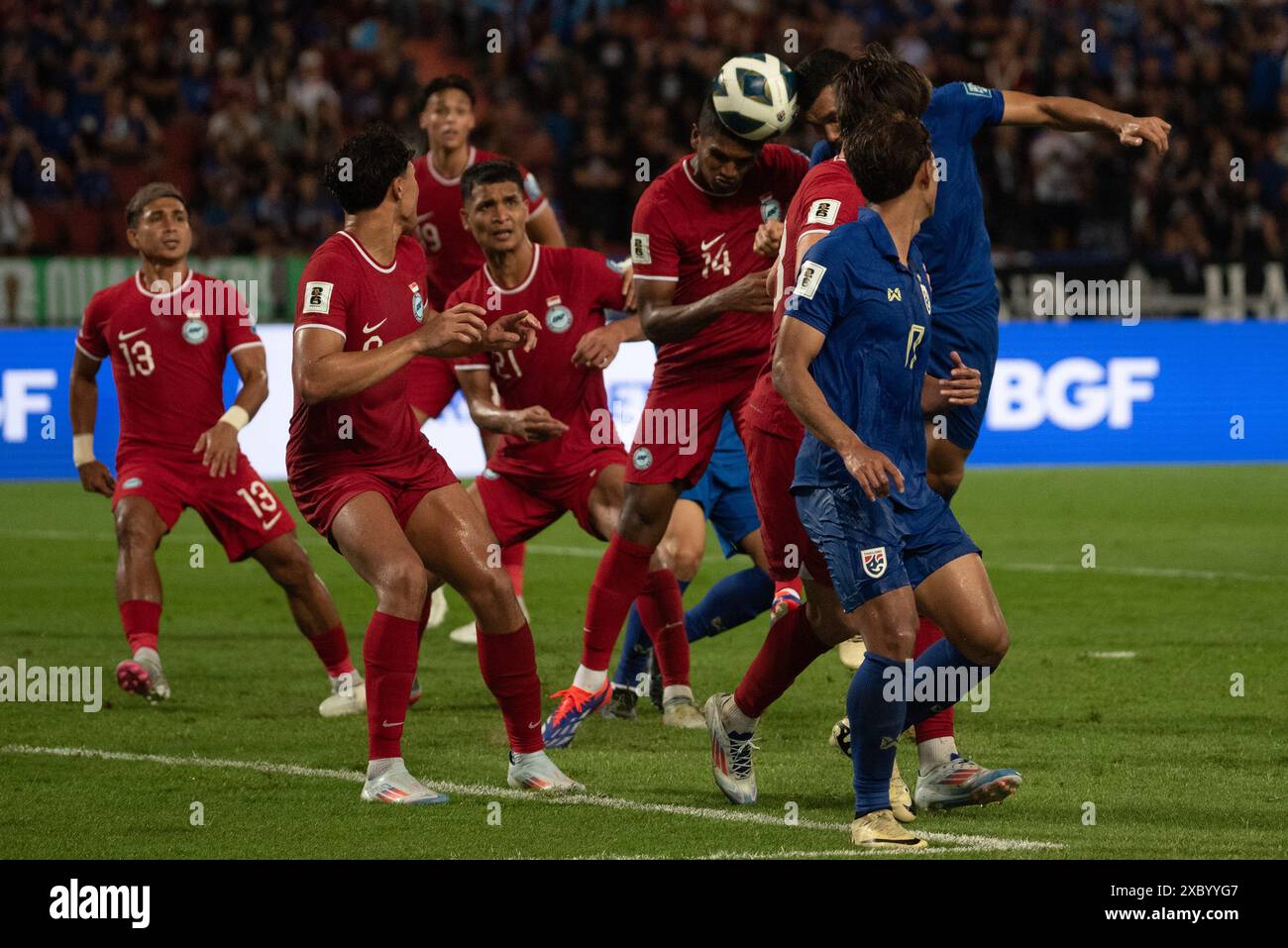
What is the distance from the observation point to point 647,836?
595cm

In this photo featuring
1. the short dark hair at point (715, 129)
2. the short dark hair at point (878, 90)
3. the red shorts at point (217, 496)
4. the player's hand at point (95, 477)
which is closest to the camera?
the short dark hair at point (878, 90)

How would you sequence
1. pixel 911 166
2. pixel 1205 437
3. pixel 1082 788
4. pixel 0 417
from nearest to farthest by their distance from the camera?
pixel 911 166 < pixel 1082 788 < pixel 0 417 < pixel 1205 437

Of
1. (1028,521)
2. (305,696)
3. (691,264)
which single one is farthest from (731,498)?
(1028,521)

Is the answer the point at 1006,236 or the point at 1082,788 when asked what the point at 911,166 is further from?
the point at 1006,236

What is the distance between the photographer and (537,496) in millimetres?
8445

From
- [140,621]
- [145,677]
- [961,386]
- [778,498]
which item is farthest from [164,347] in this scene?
[961,386]

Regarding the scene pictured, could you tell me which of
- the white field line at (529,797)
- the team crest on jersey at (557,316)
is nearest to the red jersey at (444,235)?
the team crest on jersey at (557,316)

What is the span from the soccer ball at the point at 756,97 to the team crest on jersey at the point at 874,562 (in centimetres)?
223

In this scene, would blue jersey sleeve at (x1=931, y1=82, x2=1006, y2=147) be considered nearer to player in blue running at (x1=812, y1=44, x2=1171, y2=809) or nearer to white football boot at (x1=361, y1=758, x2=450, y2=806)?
player in blue running at (x1=812, y1=44, x2=1171, y2=809)

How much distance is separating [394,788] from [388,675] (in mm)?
362

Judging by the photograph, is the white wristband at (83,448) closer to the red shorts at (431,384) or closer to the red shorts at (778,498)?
the red shorts at (431,384)

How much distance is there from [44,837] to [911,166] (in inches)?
126

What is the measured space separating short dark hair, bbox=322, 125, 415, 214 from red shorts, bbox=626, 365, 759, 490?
4.88ft

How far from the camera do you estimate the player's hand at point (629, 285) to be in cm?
823
